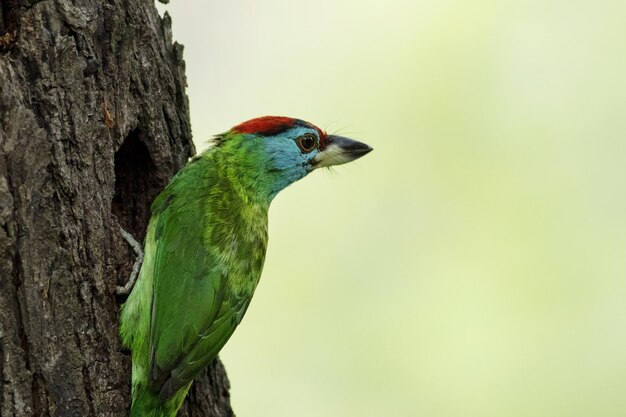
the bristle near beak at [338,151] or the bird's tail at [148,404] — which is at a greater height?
the bristle near beak at [338,151]

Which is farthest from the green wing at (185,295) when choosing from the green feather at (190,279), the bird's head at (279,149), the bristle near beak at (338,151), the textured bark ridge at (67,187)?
the bristle near beak at (338,151)

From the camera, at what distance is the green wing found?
181 inches

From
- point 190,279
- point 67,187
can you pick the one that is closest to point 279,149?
point 190,279

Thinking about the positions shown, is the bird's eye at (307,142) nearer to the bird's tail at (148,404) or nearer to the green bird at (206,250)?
the green bird at (206,250)

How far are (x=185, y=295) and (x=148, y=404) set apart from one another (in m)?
0.52

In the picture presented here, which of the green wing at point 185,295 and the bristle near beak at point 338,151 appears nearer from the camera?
the green wing at point 185,295

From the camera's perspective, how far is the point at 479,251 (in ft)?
28.8

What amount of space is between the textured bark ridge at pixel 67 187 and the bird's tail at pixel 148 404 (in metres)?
0.05

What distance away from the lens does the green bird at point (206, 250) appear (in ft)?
15.0

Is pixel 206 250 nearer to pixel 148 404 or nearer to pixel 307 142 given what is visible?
pixel 148 404

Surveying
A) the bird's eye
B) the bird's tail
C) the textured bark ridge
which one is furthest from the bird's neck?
the bird's tail

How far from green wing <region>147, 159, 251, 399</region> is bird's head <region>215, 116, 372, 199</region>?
422 millimetres

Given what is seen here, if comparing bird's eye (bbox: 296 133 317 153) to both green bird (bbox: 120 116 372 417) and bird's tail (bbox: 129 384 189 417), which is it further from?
bird's tail (bbox: 129 384 189 417)

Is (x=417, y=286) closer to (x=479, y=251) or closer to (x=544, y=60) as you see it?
(x=479, y=251)
